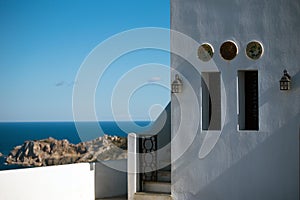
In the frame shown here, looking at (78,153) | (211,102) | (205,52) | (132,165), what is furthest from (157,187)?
(78,153)

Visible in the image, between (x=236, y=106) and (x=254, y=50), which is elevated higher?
(x=254, y=50)

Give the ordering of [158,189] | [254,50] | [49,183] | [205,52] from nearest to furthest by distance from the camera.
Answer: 1. [254,50]
2. [49,183]
3. [205,52]
4. [158,189]

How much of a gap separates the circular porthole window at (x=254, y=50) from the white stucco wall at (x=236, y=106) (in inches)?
3.9

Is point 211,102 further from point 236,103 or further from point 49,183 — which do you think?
point 49,183

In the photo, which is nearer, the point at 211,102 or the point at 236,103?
the point at 236,103

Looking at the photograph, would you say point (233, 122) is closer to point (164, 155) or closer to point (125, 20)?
point (164, 155)

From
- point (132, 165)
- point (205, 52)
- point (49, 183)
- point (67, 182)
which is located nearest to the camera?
point (49, 183)

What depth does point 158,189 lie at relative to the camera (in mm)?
12914

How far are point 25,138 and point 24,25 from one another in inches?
1040

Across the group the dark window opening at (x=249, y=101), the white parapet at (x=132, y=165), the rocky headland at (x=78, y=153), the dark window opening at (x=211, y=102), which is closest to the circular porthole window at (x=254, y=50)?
the dark window opening at (x=249, y=101)

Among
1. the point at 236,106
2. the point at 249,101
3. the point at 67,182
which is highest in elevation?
the point at 249,101

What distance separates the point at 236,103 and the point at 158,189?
3001mm

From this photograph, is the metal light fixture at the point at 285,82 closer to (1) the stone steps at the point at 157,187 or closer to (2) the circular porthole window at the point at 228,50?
(2) the circular porthole window at the point at 228,50

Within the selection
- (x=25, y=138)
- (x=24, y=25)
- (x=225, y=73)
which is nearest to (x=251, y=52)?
(x=225, y=73)
